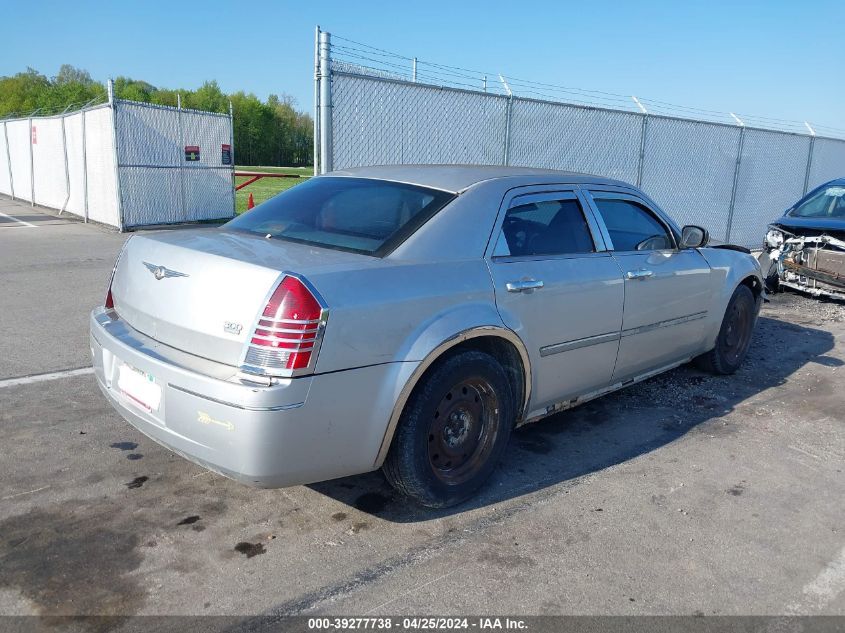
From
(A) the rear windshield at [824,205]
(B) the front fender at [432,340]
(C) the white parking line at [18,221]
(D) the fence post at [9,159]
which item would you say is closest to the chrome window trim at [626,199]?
(B) the front fender at [432,340]

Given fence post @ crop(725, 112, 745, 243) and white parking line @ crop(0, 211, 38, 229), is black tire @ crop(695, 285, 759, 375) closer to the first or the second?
fence post @ crop(725, 112, 745, 243)

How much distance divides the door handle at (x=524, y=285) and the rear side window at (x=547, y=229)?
0.17 metres

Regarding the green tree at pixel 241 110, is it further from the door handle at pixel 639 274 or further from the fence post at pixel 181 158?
the door handle at pixel 639 274

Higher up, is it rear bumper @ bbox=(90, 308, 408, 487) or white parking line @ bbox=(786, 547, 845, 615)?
rear bumper @ bbox=(90, 308, 408, 487)

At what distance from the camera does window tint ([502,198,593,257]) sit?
12.2ft

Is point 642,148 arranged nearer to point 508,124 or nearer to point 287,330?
point 508,124

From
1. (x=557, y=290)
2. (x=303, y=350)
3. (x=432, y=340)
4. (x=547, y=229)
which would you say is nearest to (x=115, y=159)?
(x=547, y=229)

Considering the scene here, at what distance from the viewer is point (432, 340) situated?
3.06 metres

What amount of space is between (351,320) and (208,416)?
679mm

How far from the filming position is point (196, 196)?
1612 cm

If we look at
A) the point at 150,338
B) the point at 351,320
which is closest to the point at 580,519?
the point at 351,320

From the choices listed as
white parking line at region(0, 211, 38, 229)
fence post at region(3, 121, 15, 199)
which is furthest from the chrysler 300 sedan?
fence post at region(3, 121, 15, 199)

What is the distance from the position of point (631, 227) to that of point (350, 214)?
2020 mm

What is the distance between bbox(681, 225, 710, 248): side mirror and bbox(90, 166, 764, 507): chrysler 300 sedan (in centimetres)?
37
